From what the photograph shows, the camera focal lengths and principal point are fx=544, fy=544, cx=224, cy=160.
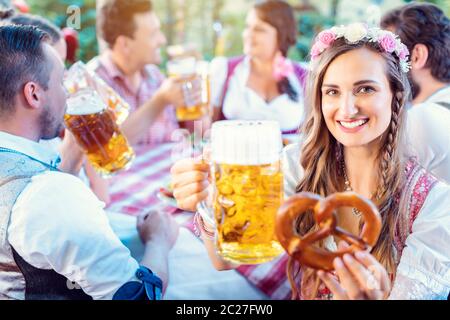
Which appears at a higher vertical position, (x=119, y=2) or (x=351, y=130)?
(x=119, y=2)

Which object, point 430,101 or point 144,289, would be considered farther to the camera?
point 430,101

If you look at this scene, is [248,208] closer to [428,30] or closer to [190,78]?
[428,30]

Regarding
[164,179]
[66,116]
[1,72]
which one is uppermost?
[1,72]

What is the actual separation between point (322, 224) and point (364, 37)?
0.49m

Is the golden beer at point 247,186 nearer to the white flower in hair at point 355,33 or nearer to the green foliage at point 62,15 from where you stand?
the white flower in hair at point 355,33

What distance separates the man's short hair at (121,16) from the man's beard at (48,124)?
131cm

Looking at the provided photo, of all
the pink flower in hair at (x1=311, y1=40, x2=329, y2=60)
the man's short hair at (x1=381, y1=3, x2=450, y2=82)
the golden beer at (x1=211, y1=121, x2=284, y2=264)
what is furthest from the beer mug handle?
the man's short hair at (x1=381, y1=3, x2=450, y2=82)

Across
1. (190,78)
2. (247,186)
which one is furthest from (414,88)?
(247,186)

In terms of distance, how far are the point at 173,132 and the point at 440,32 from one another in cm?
130

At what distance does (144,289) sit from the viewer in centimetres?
112

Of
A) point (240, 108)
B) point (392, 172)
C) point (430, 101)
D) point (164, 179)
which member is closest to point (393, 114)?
point (392, 172)

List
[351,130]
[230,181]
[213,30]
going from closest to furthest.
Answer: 1. [230,181]
2. [351,130]
3. [213,30]

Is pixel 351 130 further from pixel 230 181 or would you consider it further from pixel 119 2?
pixel 119 2

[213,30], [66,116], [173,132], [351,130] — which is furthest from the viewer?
[213,30]
